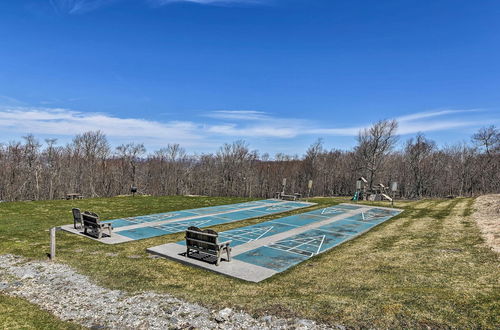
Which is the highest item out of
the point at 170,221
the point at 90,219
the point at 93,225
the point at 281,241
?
the point at 90,219

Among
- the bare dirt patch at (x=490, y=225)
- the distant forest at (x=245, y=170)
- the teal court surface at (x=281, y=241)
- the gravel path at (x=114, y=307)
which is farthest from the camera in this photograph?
the distant forest at (x=245, y=170)

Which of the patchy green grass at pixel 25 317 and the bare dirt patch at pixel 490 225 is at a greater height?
the bare dirt patch at pixel 490 225

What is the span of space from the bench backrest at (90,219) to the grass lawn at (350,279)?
0.70 metres

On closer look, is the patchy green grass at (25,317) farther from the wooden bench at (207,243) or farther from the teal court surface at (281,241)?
the wooden bench at (207,243)

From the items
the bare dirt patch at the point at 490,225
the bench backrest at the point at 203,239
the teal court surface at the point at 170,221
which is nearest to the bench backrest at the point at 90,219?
the teal court surface at the point at 170,221

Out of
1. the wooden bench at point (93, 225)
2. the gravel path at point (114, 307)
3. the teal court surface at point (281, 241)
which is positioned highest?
the wooden bench at point (93, 225)

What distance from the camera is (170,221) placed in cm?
1509

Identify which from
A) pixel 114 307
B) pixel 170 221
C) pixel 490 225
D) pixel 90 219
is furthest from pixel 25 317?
pixel 490 225

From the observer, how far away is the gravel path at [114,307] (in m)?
5.05

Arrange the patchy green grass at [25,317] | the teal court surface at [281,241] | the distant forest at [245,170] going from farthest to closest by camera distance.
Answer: the distant forest at [245,170]
the teal court surface at [281,241]
the patchy green grass at [25,317]

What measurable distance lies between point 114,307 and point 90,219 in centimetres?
699

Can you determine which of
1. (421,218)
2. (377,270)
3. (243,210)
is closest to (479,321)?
(377,270)

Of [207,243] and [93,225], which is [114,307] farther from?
[93,225]

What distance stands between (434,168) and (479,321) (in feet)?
174
